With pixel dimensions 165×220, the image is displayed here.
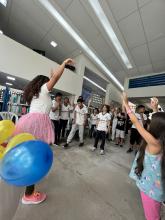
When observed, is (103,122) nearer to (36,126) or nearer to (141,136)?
(141,136)

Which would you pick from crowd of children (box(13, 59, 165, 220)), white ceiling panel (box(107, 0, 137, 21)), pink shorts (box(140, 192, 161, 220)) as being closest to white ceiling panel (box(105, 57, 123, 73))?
white ceiling panel (box(107, 0, 137, 21))

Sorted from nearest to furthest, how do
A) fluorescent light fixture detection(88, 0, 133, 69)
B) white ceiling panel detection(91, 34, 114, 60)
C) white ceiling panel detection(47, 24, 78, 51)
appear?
fluorescent light fixture detection(88, 0, 133, 69) → white ceiling panel detection(47, 24, 78, 51) → white ceiling panel detection(91, 34, 114, 60)

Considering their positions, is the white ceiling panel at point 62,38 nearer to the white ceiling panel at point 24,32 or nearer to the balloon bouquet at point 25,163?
the white ceiling panel at point 24,32

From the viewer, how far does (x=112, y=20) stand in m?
3.09

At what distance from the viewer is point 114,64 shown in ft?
17.7

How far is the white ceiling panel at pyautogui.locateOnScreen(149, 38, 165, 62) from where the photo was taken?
11.9 feet

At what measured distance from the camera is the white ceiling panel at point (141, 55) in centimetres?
404

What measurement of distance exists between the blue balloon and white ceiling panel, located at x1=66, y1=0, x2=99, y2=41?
3435 millimetres

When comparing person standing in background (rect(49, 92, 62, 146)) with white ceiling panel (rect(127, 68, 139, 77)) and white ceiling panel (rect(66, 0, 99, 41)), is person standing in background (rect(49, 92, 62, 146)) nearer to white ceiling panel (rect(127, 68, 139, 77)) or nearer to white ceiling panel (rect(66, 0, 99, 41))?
white ceiling panel (rect(66, 0, 99, 41))

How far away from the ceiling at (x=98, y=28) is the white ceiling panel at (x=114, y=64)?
0.04 metres

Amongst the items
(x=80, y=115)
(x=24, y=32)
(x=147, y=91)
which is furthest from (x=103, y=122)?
(x=24, y=32)

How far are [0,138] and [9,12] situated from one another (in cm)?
438

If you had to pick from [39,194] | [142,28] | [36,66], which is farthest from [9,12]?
[39,194]

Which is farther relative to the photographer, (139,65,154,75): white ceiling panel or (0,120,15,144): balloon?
(139,65,154,75): white ceiling panel
